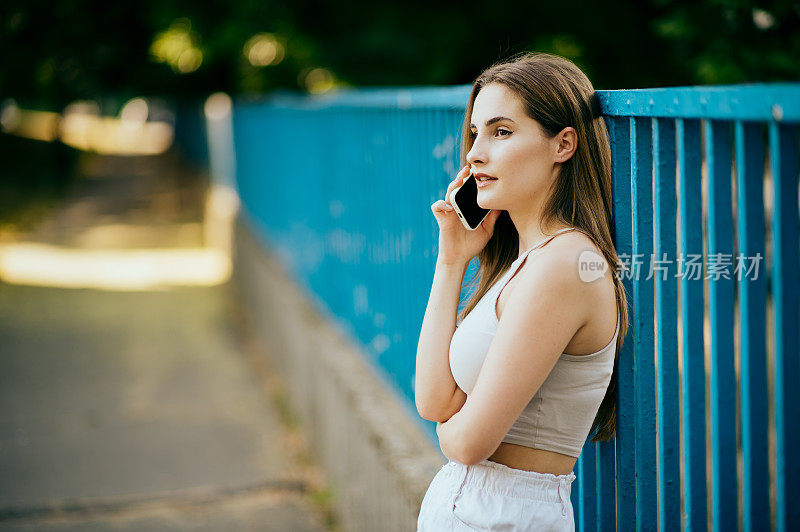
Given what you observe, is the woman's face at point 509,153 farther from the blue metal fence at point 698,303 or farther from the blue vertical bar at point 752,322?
the blue vertical bar at point 752,322

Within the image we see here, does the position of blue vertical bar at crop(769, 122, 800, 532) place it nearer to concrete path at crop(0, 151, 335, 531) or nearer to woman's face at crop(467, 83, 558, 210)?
woman's face at crop(467, 83, 558, 210)

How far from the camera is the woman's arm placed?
2059 mm

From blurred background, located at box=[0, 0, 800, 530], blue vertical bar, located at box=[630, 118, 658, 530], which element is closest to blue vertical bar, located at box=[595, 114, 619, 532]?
blue vertical bar, located at box=[630, 118, 658, 530]

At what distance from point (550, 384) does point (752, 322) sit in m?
0.44

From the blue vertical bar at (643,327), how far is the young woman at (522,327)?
0.21ft

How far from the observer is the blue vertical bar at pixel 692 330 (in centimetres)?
182

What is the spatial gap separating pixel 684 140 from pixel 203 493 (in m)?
3.75

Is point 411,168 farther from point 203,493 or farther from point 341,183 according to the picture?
point 203,493

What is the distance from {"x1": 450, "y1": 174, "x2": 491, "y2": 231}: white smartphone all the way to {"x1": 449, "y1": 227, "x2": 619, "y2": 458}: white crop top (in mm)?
245

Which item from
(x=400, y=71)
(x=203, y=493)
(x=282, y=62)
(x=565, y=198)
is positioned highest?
(x=282, y=62)

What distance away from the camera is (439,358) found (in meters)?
Result: 2.08

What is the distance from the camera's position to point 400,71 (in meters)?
8.28

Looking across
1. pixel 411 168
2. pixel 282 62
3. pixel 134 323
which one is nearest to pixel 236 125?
pixel 282 62

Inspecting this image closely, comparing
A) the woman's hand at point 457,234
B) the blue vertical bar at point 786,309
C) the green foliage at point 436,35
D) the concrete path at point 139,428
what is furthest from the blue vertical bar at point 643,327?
the concrete path at point 139,428
